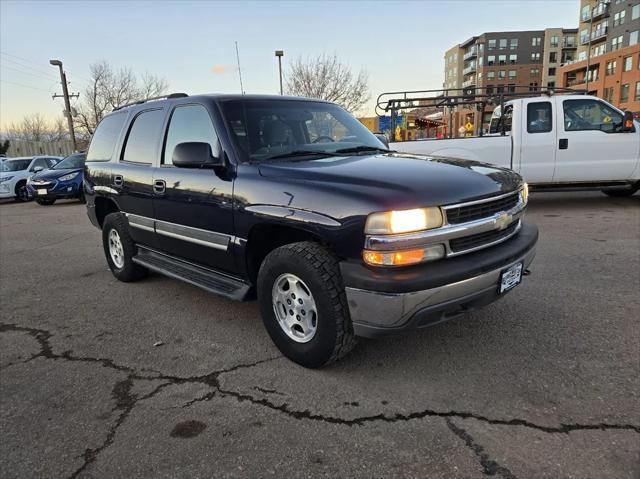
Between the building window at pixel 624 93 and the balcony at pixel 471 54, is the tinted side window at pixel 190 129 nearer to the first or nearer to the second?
Answer: the building window at pixel 624 93

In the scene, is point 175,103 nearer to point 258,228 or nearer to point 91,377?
point 258,228

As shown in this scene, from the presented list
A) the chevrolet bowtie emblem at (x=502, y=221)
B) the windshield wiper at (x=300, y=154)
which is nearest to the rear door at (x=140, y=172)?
the windshield wiper at (x=300, y=154)

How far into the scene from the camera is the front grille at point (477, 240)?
2.75 metres

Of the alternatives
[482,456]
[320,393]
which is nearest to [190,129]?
[320,393]

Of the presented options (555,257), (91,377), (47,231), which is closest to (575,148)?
(555,257)

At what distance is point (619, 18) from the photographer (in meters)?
63.0

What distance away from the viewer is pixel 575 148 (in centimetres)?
889

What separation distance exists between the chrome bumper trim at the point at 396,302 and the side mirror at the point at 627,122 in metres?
8.00

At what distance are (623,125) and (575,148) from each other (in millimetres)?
958

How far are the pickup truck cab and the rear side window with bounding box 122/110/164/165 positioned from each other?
0.02 m

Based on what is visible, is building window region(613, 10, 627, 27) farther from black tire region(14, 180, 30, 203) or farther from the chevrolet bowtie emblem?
the chevrolet bowtie emblem

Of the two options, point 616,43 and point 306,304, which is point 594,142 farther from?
point 616,43

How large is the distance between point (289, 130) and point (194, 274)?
145 cm

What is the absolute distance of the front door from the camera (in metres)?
3.52
